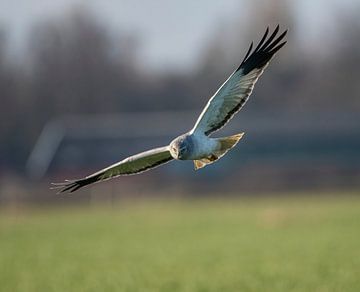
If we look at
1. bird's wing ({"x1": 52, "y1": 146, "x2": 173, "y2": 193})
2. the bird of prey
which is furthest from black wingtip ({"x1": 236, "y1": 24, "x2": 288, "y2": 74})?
bird's wing ({"x1": 52, "y1": 146, "x2": 173, "y2": 193})

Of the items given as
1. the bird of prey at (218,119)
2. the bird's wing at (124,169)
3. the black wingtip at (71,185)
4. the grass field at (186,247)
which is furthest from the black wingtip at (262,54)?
the grass field at (186,247)

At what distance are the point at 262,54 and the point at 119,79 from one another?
63140 mm

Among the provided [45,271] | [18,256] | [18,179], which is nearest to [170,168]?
[18,179]

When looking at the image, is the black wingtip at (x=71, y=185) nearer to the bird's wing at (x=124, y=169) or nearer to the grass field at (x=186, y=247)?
the bird's wing at (x=124, y=169)

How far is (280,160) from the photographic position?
173 ft

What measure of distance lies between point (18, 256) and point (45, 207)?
17440 millimetres

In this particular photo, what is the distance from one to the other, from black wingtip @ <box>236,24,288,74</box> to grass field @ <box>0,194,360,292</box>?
375 centimetres

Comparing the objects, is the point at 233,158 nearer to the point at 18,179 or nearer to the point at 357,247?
the point at 18,179

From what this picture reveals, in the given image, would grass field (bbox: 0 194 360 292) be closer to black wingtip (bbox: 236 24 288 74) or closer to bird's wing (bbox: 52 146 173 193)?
bird's wing (bbox: 52 146 173 193)

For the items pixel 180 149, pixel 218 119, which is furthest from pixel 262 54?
pixel 180 149

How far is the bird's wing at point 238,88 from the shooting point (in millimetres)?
9188

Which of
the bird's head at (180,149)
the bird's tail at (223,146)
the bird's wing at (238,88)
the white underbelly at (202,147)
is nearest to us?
the bird's head at (180,149)

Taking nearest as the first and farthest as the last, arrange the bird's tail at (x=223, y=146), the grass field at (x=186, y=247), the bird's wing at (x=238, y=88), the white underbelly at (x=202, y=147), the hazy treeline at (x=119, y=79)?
1. the white underbelly at (x=202, y=147)
2. the bird's tail at (x=223, y=146)
3. the bird's wing at (x=238, y=88)
4. the grass field at (x=186, y=247)
5. the hazy treeline at (x=119, y=79)

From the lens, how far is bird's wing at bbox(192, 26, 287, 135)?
30.1 ft
